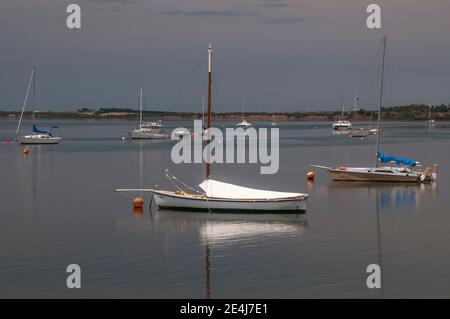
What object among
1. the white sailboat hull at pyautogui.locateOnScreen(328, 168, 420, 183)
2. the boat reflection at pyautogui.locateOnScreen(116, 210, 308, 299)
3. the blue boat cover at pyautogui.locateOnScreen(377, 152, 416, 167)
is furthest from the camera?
the blue boat cover at pyautogui.locateOnScreen(377, 152, 416, 167)

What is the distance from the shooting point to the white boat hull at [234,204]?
39.6 metres

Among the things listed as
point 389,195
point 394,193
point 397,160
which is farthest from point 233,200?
point 397,160

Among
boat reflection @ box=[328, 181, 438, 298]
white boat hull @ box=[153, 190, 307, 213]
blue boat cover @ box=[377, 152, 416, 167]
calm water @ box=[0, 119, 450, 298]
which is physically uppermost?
blue boat cover @ box=[377, 152, 416, 167]

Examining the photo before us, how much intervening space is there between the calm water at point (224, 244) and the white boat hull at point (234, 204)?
0.48m

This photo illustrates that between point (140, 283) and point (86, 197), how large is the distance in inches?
888

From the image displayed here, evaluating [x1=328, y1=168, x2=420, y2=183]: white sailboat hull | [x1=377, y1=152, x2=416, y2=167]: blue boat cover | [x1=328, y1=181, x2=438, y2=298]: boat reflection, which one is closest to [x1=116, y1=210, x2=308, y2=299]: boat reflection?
[x1=328, y1=181, x2=438, y2=298]: boat reflection

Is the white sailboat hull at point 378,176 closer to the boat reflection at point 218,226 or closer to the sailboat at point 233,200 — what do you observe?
the boat reflection at point 218,226

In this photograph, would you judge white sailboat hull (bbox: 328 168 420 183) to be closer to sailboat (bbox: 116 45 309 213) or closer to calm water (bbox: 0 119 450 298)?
calm water (bbox: 0 119 450 298)

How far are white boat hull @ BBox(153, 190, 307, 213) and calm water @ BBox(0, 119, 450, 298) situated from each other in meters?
0.48

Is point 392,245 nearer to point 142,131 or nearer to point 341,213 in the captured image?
point 341,213

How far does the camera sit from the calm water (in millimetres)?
26781

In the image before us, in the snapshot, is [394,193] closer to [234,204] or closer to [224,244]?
[234,204]

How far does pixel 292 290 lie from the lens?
86.1 ft
